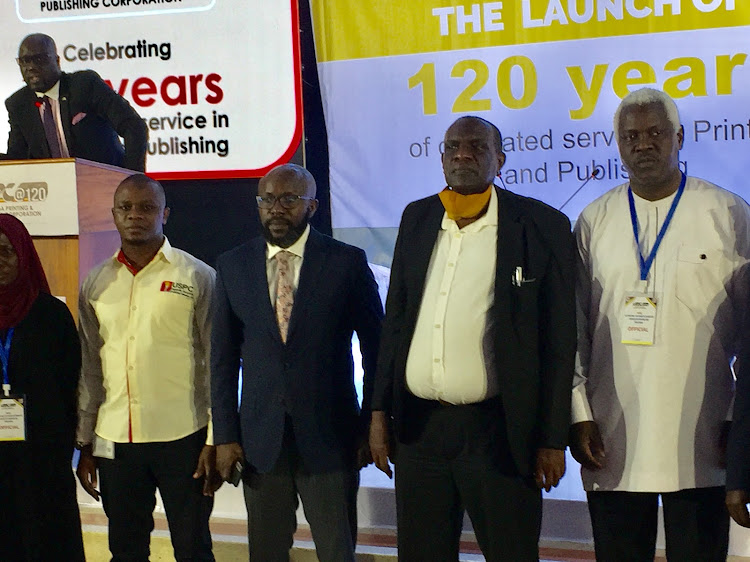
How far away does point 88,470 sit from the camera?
2.72 meters

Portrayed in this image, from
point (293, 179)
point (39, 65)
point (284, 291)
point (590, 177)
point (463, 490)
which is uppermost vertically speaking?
point (39, 65)

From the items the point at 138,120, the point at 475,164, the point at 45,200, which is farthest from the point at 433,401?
the point at 138,120

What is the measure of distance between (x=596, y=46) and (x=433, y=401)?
6.90 feet

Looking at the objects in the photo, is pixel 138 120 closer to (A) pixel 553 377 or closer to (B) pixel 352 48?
(B) pixel 352 48

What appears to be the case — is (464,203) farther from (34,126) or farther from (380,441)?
(34,126)

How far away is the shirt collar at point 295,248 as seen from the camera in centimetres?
252

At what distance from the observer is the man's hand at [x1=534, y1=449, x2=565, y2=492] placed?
214 cm

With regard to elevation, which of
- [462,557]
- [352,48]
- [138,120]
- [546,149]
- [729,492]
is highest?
[352,48]

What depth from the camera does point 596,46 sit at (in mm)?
3580

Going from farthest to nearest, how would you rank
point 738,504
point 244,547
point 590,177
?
point 590,177, point 244,547, point 738,504

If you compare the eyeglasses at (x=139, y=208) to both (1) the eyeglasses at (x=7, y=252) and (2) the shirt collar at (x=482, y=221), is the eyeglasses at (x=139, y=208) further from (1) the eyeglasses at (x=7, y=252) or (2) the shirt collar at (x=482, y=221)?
(2) the shirt collar at (x=482, y=221)

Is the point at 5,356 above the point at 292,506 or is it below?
above

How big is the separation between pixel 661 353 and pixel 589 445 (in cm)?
33

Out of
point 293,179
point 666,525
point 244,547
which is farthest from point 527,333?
point 244,547
